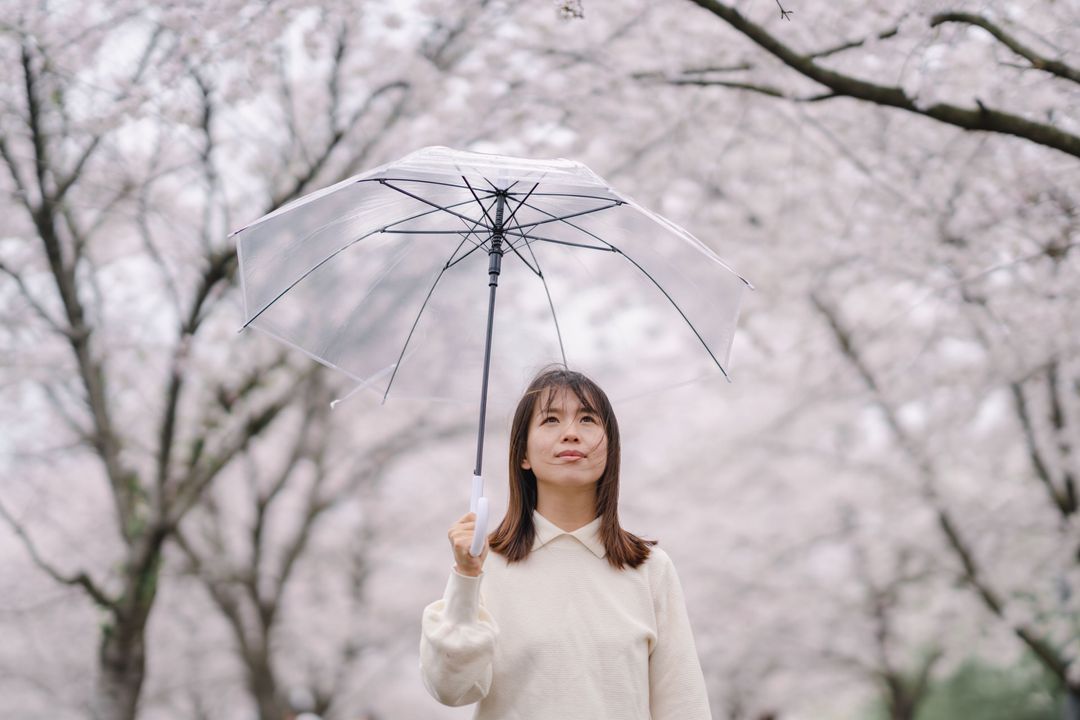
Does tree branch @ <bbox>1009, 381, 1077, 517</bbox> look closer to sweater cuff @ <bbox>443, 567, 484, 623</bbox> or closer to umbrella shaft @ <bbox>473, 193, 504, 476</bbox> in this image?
umbrella shaft @ <bbox>473, 193, 504, 476</bbox>

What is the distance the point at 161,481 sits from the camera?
6.38 metres

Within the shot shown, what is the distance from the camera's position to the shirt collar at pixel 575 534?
222 cm

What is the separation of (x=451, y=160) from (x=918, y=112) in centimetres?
201

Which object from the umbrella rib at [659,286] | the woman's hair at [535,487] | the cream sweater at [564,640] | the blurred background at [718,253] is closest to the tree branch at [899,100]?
the blurred background at [718,253]

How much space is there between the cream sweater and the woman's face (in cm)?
11

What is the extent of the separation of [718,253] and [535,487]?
580 centimetres

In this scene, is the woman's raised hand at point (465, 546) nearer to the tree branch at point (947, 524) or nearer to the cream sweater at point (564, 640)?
the cream sweater at point (564, 640)

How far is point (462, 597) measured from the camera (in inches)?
76.0

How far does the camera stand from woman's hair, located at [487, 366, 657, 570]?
2223 mm

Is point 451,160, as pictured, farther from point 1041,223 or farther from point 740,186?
point 740,186

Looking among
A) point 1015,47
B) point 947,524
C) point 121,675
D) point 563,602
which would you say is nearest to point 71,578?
point 121,675

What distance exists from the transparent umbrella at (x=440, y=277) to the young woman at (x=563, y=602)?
0.38m

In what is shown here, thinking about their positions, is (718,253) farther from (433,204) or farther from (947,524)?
(433,204)

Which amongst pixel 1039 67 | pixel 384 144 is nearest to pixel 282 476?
pixel 384 144
